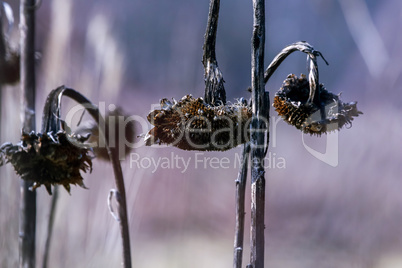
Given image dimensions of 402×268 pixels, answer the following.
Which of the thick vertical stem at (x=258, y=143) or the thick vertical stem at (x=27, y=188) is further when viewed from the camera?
the thick vertical stem at (x=27, y=188)

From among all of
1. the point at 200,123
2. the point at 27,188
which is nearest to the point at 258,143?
the point at 200,123

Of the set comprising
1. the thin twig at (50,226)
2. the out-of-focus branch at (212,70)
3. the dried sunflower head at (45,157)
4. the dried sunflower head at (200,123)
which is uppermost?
the out-of-focus branch at (212,70)

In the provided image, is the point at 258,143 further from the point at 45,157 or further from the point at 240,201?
the point at 45,157

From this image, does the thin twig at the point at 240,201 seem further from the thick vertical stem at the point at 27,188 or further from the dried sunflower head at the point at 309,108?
the thick vertical stem at the point at 27,188

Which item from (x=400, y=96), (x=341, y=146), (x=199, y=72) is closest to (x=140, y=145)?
(x=199, y=72)

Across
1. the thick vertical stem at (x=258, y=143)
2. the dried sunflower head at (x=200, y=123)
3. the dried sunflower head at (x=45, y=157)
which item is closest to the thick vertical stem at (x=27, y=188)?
the dried sunflower head at (x=45, y=157)

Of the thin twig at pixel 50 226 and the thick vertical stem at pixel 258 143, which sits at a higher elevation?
the thick vertical stem at pixel 258 143
